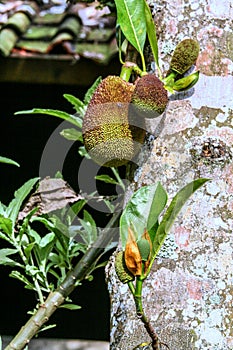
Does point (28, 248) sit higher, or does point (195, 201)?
point (195, 201)

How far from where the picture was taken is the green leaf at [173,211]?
2.12 feet

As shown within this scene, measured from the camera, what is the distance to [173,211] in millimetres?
655

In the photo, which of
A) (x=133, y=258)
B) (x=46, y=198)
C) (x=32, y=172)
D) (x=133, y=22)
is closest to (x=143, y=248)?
(x=133, y=258)

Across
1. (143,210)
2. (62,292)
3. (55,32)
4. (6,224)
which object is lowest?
(62,292)

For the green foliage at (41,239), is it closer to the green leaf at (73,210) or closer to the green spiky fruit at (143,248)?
the green leaf at (73,210)

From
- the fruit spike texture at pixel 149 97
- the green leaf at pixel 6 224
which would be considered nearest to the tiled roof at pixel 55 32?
the green leaf at pixel 6 224

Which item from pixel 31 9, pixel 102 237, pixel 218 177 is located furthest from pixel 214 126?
pixel 31 9

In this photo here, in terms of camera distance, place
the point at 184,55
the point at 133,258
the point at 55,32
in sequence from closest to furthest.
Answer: the point at 133,258, the point at 184,55, the point at 55,32

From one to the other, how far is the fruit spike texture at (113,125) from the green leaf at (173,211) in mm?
124

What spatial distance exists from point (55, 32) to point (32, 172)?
1.82 ft

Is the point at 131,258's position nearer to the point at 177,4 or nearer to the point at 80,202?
the point at 177,4

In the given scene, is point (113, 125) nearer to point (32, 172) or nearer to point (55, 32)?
point (55, 32)

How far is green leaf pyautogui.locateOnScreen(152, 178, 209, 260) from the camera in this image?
2.12 feet

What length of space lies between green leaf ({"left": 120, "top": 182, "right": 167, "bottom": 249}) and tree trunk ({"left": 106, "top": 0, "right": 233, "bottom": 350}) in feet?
0.15
